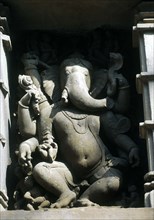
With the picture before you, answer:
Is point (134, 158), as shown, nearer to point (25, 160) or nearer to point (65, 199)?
point (65, 199)

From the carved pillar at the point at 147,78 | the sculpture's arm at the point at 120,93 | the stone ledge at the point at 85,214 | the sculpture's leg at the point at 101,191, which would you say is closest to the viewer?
the stone ledge at the point at 85,214

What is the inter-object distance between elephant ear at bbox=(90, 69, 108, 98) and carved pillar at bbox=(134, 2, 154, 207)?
40cm

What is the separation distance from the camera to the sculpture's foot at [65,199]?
7016mm

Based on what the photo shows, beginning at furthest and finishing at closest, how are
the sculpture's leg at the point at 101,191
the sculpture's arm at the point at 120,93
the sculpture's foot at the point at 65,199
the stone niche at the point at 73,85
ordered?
the sculpture's arm at the point at 120,93 < the stone niche at the point at 73,85 < the sculpture's leg at the point at 101,191 < the sculpture's foot at the point at 65,199

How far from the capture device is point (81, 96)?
7469 mm

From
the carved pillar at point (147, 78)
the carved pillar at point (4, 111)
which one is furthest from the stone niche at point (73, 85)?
the carved pillar at point (147, 78)

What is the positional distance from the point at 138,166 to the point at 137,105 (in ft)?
2.00

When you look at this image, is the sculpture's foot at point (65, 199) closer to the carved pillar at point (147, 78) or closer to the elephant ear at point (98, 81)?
the carved pillar at point (147, 78)

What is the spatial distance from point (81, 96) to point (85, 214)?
3.78 feet

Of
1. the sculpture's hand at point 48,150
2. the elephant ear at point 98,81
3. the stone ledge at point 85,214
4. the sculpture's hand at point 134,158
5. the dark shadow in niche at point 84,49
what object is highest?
the dark shadow in niche at point 84,49

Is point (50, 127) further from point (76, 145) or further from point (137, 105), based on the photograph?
point (137, 105)

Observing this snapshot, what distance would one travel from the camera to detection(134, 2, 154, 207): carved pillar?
6.91 metres

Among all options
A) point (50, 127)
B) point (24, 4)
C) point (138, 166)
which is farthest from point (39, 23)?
point (138, 166)

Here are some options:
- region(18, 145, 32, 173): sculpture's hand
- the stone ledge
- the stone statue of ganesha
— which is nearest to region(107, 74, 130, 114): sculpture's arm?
the stone statue of ganesha
